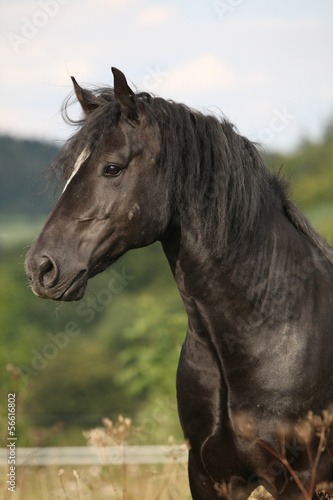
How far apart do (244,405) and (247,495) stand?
0.66 metres

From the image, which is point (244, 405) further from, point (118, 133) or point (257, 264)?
point (118, 133)

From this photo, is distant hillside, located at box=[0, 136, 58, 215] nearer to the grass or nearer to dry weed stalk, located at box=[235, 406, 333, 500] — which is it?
the grass

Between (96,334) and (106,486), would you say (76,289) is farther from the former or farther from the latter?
(96,334)

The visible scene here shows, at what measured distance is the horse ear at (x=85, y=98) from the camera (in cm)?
390

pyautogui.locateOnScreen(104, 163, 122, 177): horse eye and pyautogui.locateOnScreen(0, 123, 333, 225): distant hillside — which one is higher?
pyautogui.locateOnScreen(104, 163, 122, 177): horse eye

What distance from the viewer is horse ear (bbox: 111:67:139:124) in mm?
3494

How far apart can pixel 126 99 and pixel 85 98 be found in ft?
1.62

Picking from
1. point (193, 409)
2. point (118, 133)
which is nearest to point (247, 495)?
point (193, 409)

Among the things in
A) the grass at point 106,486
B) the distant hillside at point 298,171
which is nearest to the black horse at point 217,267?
the grass at point 106,486

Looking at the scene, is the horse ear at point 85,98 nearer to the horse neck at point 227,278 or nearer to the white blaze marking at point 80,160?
the white blaze marking at point 80,160

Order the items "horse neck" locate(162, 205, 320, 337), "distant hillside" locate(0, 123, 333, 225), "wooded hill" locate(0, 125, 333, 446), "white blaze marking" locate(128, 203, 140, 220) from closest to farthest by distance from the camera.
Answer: "white blaze marking" locate(128, 203, 140, 220), "horse neck" locate(162, 205, 320, 337), "wooded hill" locate(0, 125, 333, 446), "distant hillside" locate(0, 123, 333, 225)

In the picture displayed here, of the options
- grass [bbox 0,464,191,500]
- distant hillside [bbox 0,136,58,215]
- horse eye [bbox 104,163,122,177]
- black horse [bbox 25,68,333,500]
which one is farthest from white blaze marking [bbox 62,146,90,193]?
distant hillside [bbox 0,136,58,215]

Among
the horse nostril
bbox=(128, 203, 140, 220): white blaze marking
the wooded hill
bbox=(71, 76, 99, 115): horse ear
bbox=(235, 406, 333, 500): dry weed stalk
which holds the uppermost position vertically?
bbox=(71, 76, 99, 115): horse ear

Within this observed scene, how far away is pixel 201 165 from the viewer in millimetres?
3648
